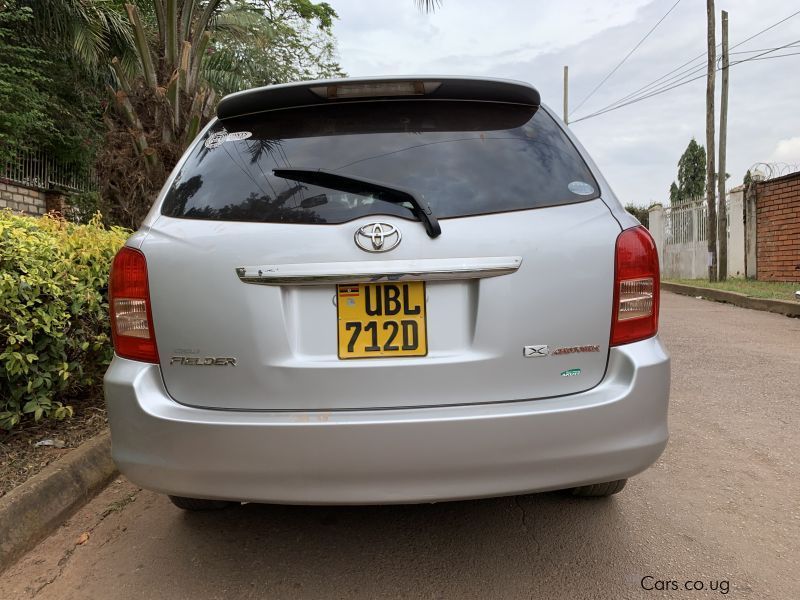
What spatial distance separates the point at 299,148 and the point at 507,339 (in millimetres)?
926

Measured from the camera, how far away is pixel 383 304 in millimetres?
1790

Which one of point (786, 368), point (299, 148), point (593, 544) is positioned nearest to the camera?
point (299, 148)

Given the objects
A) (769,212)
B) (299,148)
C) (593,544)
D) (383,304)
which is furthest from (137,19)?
(769,212)

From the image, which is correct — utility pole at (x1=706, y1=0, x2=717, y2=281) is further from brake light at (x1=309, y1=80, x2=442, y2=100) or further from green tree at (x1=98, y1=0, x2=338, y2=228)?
brake light at (x1=309, y1=80, x2=442, y2=100)

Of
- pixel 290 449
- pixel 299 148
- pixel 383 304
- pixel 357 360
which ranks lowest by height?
pixel 290 449

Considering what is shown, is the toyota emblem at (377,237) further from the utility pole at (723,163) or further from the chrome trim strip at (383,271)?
the utility pole at (723,163)

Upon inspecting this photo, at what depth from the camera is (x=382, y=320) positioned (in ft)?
5.87

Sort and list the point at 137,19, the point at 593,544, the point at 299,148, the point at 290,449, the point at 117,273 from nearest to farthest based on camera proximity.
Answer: the point at 290,449 → the point at 117,273 → the point at 299,148 → the point at 593,544 → the point at 137,19

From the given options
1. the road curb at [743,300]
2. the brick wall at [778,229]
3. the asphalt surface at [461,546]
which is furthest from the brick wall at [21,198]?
the brick wall at [778,229]

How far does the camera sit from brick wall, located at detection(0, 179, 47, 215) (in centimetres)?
1167

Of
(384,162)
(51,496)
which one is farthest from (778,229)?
(51,496)

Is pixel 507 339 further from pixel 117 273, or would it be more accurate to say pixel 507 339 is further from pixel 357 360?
pixel 117 273

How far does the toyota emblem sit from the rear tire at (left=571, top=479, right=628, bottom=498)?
1366 millimetres

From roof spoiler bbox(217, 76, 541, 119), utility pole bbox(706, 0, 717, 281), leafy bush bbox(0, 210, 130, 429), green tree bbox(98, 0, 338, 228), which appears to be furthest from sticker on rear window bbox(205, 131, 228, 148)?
utility pole bbox(706, 0, 717, 281)
